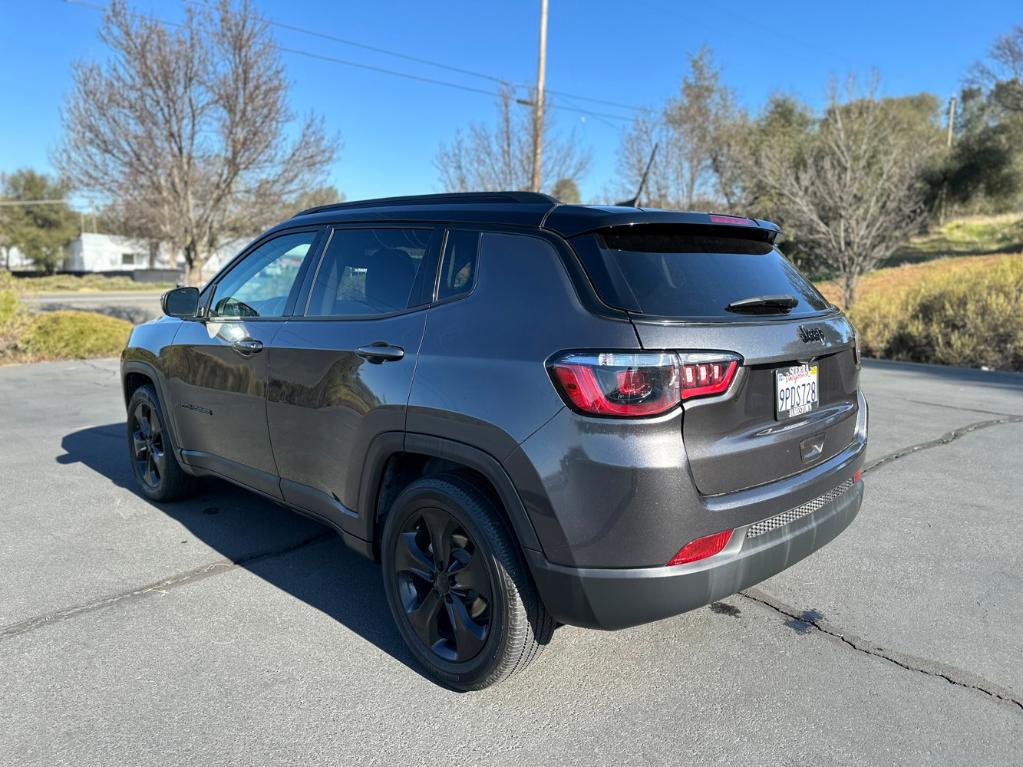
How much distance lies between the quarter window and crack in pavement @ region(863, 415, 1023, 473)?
412cm

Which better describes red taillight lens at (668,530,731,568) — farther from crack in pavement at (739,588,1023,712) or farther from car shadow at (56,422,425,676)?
car shadow at (56,422,425,676)

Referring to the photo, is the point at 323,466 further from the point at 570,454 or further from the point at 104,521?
the point at 104,521

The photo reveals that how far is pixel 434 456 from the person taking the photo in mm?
2764

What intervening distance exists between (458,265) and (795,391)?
135cm

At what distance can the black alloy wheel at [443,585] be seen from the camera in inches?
106

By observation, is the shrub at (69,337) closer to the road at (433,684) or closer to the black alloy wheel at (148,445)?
the black alloy wheel at (148,445)

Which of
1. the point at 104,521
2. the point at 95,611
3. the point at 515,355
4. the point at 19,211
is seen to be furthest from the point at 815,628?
the point at 19,211

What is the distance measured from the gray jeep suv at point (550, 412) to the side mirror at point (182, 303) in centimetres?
105

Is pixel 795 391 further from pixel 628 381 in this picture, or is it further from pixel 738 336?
pixel 628 381

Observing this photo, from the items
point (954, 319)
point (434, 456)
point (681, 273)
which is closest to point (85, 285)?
point (954, 319)

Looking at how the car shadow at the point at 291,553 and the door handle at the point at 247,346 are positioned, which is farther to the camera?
the door handle at the point at 247,346

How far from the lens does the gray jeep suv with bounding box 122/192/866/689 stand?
7.60ft

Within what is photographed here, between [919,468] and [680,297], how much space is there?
410cm

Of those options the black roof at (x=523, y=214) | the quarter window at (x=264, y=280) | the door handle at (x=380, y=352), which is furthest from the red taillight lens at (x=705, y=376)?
the quarter window at (x=264, y=280)
